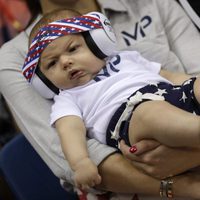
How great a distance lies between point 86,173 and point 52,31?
0.52 metres

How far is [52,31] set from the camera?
137 cm

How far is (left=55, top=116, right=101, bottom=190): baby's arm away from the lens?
45.2 inches

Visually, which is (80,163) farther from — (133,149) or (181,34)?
(181,34)

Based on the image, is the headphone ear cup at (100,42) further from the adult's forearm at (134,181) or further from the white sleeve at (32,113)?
the adult's forearm at (134,181)

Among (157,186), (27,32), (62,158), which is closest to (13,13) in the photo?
(27,32)

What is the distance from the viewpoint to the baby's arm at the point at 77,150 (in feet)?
3.77

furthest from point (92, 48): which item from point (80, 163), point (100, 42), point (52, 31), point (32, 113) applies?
point (80, 163)

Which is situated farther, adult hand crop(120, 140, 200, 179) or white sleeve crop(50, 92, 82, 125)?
white sleeve crop(50, 92, 82, 125)

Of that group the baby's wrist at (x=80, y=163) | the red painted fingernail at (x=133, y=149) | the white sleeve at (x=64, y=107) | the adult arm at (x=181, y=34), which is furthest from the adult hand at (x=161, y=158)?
the adult arm at (x=181, y=34)

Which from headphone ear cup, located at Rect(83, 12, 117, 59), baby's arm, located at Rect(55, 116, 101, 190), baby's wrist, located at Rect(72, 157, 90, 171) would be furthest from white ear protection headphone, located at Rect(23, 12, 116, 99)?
baby's wrist, located at Rect(72, 157, 90, 171)

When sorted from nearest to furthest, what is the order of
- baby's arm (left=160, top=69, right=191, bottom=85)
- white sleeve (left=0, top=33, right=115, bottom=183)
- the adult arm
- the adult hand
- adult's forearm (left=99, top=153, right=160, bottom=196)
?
1. the adult hand
2. adult's forearm (left=99, top=153, right=160, bottom=196)
3. white sleeve (left=0, top=33, right=115, bottom=183)
4. baby's arm (left=160, top=69, right=191, bottom=85)
5. the adult arm

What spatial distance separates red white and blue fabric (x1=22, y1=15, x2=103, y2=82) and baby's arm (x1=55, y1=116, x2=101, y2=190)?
239mm

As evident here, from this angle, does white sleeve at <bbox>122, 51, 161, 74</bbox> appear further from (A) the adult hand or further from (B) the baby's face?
(A) the adult hand

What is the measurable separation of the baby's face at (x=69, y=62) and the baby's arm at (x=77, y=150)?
5.7 inches
